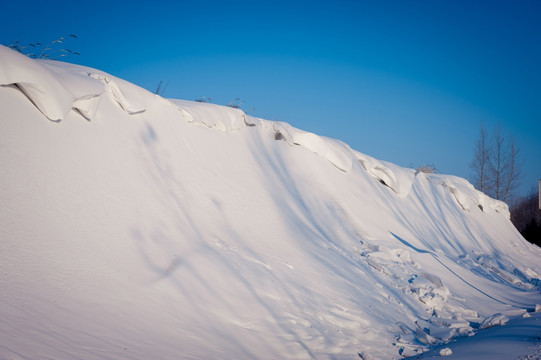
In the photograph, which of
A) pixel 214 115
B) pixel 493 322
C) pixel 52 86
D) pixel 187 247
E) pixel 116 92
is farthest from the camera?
pixel 214 115

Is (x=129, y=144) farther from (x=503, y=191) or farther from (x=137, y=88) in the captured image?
(x=503, y=191)

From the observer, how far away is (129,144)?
597 cm

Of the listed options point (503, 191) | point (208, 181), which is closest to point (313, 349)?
point (208, 181)

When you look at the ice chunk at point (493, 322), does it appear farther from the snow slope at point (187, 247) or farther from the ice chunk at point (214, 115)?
the ice chunk at point (214, 115)

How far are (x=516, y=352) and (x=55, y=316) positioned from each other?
370 centimetres

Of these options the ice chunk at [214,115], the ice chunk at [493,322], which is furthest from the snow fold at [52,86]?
the ice chunk at [493,322]

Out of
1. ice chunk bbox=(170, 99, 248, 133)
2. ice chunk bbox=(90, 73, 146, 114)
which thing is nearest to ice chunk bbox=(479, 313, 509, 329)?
ice chunk bbox=(170, 99, 248, 133)

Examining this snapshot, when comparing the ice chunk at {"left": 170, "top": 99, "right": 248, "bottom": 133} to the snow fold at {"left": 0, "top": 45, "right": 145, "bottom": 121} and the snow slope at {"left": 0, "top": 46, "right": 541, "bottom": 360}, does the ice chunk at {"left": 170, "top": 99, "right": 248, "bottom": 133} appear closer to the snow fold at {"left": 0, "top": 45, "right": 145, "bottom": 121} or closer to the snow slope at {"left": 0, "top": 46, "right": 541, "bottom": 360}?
the snow slope at {"left": 0, "top": 46, "right": 541, "bottom": 360}

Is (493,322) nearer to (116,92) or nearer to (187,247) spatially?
(187,247)

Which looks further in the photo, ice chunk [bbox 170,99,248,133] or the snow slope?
ice chunk [bbox 170,99,248,133]

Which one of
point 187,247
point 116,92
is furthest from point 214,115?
point 187,247

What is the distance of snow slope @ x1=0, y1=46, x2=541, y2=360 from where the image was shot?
333 cm

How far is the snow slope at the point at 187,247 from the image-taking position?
3.33 metres

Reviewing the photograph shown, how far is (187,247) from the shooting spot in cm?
494
